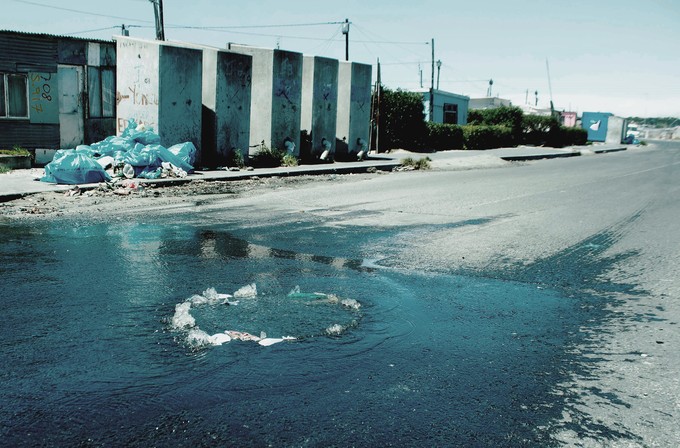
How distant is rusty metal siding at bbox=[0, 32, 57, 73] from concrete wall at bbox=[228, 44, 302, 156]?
203 inches

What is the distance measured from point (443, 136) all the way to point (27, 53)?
22673 millimetres

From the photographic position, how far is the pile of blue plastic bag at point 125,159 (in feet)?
41.0

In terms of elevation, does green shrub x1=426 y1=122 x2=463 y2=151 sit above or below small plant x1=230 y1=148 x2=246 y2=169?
above

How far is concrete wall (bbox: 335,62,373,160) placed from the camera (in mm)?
21938

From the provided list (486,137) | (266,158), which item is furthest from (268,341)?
(486,137)

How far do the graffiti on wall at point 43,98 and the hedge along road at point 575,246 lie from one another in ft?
26.4

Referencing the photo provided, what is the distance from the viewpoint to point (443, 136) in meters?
34.0

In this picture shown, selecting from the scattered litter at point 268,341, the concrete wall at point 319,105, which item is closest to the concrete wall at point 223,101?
the concrete wall at point 319,105

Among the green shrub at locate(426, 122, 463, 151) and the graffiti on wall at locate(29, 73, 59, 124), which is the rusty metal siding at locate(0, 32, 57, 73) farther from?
the green shrub at locate(426, 122, 463, 151)

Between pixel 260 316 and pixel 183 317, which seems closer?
pixel 183 317

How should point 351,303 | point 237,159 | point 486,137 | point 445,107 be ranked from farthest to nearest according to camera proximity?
point 445,107 < point 486,137 < point 237,159 < point 351,303

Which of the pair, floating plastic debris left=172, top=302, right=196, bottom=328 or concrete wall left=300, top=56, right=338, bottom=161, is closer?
floating plastic debris left=172, top=302, right=196, bottom=328

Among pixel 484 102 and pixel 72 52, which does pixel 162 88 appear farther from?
pixel 484 102

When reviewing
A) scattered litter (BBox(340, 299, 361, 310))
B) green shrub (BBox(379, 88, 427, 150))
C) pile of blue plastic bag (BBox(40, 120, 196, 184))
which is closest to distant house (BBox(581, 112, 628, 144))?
green shrub (BBox(379, 88, 427, 150))
